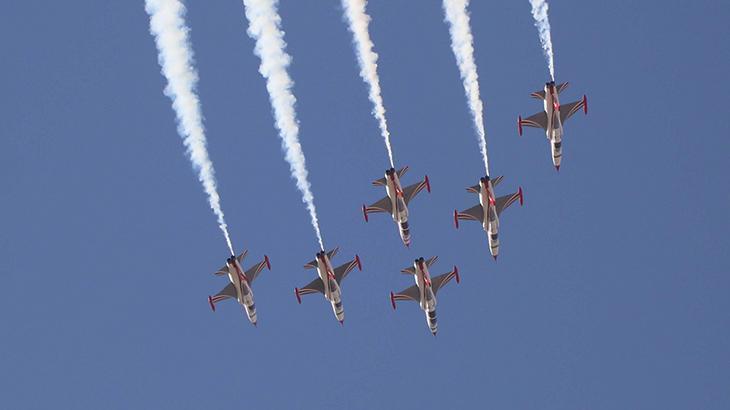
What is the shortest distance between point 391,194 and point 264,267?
18.8 feet

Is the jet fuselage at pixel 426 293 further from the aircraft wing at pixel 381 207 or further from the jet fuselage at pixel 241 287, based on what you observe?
the jet fuselage at pixel 241 287

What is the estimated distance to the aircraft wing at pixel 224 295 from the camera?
2398 inches

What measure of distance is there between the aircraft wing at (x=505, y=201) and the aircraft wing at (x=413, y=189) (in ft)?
8.44

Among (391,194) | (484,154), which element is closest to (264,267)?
(391,194)

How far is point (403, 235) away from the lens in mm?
60375

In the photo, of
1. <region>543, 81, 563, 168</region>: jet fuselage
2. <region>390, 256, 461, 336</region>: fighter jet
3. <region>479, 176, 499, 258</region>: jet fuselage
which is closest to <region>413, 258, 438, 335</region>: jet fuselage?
<region>390, 256, 461, 336</region>: fighter jet

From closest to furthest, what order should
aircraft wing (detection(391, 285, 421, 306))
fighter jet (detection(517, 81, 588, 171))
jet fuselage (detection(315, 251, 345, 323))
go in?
1. fighter jet (detection(517, 81, 588, 171))
2. jet fuselage (detection(315, 251, 345, 323))
3. aircraft wing (detection(391, 285, 421, 306))

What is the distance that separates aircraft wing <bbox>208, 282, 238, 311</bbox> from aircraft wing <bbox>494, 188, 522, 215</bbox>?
9959 mm

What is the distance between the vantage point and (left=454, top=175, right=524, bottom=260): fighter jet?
5794cm

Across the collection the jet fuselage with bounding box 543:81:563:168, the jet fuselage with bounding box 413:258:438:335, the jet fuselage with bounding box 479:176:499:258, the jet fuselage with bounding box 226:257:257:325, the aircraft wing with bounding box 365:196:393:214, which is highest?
the jet fuselage with bounding box 543:81:563:168

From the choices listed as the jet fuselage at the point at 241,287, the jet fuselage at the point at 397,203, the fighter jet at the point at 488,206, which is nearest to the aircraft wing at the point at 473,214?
the fighter jet at the point at 488,206

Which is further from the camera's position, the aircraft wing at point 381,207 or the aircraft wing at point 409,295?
the aircraft wing at point 409,295

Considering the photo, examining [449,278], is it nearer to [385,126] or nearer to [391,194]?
[391,194]

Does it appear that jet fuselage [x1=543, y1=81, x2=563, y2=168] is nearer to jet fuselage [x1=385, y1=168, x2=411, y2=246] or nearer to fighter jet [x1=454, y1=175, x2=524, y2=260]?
fighter jet [x1=454, y1=175, x2=524, y2=260]
